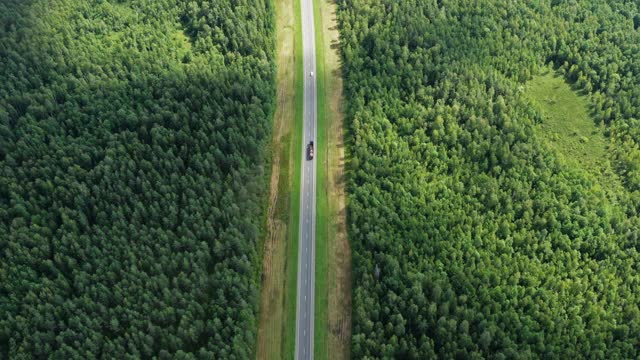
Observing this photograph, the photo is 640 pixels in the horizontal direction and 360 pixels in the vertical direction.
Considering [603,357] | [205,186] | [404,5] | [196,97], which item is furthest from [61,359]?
[404,5]

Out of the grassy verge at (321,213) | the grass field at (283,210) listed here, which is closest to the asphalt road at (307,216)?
the grassy verge at (321,213)

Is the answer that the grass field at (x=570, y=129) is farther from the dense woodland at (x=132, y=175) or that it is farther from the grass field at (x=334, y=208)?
the dense woodland at (x=132, y=175)

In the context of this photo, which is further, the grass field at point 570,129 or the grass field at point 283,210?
the grass field at point 570,129

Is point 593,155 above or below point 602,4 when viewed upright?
below

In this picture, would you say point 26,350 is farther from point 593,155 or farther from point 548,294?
point 593,155

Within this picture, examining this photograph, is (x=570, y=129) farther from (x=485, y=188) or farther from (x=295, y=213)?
(x=295, y=213)

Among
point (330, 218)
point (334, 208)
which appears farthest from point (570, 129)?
point (330, 218)

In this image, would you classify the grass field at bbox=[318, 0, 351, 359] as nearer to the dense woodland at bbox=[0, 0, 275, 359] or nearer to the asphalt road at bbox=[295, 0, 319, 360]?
the asphalt road at bbox=[295, 0, 319, 360]
